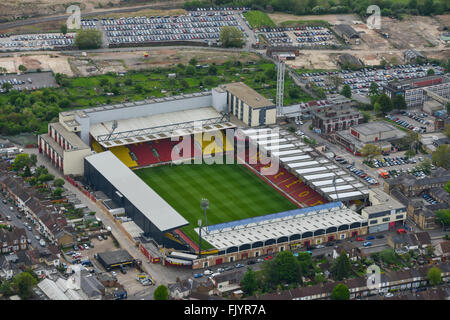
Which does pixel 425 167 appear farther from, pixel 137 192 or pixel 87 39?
pixel 87 39

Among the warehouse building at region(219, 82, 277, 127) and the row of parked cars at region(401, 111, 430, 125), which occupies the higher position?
the warehouse building at region(219, 82, 277, 127)

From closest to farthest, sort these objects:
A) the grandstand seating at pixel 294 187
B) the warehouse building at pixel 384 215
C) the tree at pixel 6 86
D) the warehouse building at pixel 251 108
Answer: the warehouse building at pixel 384 215 → the grandstand seating at pixel 294 187 → the warehouse building at pixel 251 108 → the tree at pixel 6 86

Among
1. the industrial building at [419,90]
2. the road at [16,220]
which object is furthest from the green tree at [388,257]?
the industrial building at [419,90]

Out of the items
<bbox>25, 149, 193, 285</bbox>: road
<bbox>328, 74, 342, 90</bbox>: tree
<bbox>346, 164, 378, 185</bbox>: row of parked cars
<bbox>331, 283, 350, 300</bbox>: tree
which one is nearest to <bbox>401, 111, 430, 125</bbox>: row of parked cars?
<bbox>328, 74, 342, 90</bbox>: tree

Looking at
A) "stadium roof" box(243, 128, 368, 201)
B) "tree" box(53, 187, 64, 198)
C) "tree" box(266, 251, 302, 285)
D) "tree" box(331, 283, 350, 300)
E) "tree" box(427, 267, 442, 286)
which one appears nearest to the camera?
"tree" box(331, 283, 350, 300)

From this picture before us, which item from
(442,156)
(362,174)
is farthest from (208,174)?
(442,156)

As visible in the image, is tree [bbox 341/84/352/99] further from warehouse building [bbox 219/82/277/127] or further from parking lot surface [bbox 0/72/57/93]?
parking lot surface [bbox 0/72/57/93]

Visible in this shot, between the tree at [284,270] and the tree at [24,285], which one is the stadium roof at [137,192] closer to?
the tree at [284,270]
